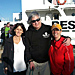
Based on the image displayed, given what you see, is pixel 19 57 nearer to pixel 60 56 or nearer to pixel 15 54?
pixel 15 54

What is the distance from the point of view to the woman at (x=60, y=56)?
1.79m

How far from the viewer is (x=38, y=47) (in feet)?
6.79

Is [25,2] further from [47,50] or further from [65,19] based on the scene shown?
[47,50]

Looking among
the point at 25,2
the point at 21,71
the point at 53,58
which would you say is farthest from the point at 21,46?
the point at 25,2

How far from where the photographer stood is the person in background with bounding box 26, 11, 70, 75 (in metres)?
2.07

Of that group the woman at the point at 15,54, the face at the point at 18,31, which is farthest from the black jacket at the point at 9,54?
the face at the point at 18,31

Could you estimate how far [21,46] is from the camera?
2.06 m

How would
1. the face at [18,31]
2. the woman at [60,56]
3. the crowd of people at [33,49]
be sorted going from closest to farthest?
the woman at [60,56]
the crowd of people at [33,49]
the face at [18,31]

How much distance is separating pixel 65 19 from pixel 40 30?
19.0 ft

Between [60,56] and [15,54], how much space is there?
82 centimetres

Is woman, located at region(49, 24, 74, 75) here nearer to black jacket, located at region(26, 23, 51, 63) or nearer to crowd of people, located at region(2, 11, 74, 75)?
crowd of people, located at region(2, 11, 74, 75)

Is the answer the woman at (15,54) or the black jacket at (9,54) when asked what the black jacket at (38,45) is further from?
the black jacket at (9,54)

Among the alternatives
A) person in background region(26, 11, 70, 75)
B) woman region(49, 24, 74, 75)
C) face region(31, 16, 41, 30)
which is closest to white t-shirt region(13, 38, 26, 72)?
person in background region(26, 11, 70, 75)

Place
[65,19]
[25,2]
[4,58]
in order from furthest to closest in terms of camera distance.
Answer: [25,2]
[65,19]
[4,58]
